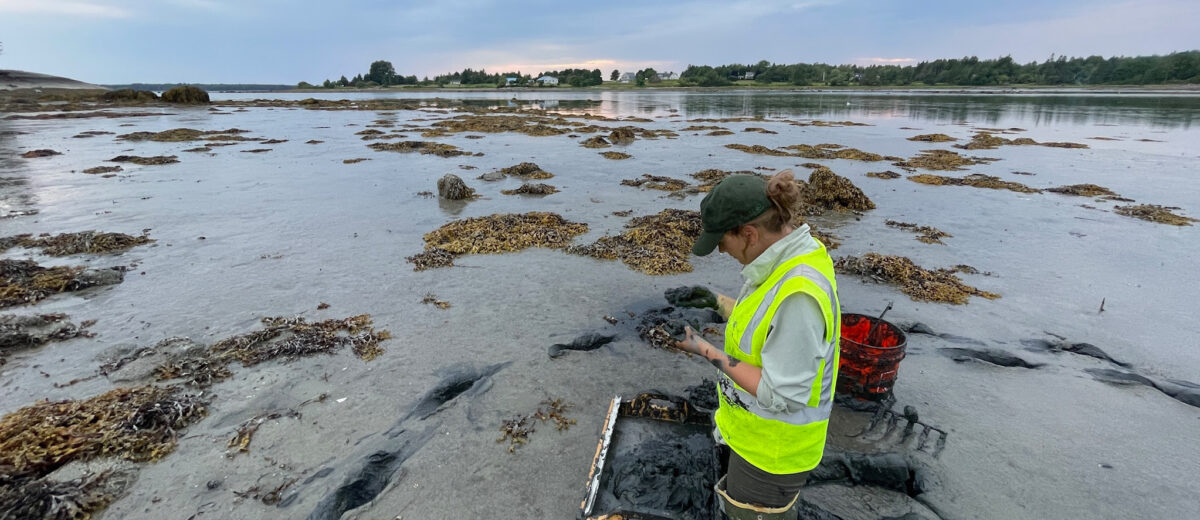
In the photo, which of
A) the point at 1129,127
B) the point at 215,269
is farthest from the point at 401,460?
the point at 1129,127

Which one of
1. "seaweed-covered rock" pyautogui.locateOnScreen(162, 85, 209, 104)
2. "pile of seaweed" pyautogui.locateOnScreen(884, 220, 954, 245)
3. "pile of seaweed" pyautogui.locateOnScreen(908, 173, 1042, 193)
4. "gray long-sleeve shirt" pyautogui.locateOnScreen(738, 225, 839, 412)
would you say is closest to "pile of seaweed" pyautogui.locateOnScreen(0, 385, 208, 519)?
"gray long-sleeve shirt" pyautogui.locateOnScreen(738, 225, 839, 412)

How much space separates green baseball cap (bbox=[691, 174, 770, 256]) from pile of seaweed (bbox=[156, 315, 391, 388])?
384cm

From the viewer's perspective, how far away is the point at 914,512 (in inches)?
116

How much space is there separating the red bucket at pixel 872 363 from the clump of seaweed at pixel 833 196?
258 inches

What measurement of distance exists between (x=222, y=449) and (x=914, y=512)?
4579mm

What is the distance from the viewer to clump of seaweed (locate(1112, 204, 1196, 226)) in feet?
29.2

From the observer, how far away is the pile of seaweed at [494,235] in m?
7.34

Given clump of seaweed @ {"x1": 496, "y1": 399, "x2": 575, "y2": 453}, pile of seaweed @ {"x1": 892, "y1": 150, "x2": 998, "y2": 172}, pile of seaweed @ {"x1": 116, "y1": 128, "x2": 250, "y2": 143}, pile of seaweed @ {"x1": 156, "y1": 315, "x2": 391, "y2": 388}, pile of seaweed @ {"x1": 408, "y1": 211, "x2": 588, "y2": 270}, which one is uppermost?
pile of seaweed @ {"x1": 116, "y1": 128, "x2": 250, "y2": 143}

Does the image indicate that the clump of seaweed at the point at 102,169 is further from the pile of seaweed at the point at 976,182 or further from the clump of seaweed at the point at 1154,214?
the clump of seaweed at the point at 1154,214

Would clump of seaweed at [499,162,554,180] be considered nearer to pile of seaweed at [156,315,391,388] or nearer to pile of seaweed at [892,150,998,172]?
pile of seaweed at [156,315,391,388]

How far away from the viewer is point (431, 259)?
7008mm

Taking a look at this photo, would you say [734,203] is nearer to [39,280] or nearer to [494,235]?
[494,235]

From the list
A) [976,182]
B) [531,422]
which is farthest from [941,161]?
[531,422]

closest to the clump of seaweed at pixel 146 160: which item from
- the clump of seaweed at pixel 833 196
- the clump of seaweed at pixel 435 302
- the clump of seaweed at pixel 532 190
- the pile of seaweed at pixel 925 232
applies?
the clump of seaweed at pixel 532 190
